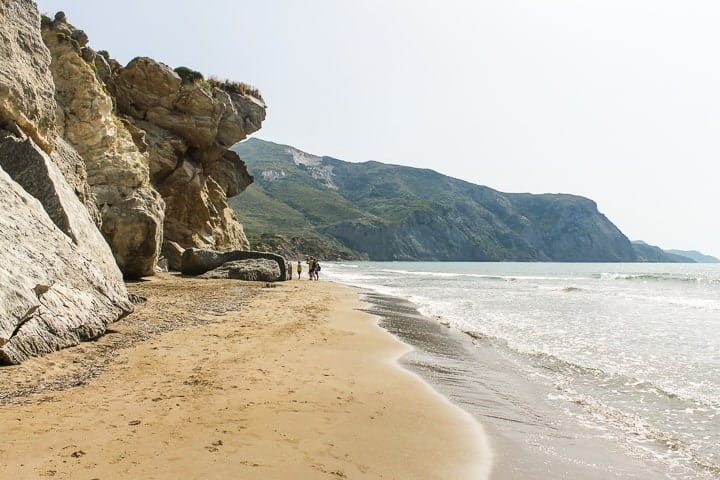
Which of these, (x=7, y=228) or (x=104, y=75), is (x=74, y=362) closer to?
(x=7, y=228)

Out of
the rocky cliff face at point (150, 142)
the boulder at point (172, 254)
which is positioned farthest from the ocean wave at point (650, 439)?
the boulder at point (172, 254)

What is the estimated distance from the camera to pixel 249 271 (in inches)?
1033

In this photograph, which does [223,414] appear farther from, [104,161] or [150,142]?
[150,142]

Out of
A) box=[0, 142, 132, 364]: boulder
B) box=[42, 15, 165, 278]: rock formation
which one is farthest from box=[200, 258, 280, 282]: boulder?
box=[0, 142, 132, 364]: boulder

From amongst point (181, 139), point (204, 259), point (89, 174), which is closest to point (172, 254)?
point (204, 259)

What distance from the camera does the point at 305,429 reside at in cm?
510

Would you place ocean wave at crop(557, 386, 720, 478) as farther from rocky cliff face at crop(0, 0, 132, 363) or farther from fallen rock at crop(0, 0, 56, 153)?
fallen rock at crop(0, 0, 56, 153)

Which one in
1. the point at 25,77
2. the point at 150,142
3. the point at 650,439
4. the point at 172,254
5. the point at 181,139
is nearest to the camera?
the point at 650,439

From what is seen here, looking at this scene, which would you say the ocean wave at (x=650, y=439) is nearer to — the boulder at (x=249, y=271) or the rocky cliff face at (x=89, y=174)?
the rocky cliff face at (x=89, y=174)

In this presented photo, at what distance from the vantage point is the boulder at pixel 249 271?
25.5 meters

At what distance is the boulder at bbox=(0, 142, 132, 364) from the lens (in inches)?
252

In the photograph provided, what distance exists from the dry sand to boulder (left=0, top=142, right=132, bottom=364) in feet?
1.32

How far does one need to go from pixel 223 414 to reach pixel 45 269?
174 inches

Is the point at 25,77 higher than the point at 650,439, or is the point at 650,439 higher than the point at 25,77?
the point at 25,77
